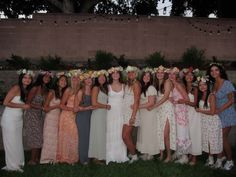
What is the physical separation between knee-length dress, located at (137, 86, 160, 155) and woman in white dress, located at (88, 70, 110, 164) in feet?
2.26

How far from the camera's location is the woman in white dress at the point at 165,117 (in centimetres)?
741

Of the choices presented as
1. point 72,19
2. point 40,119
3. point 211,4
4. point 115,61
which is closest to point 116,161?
point 40,119

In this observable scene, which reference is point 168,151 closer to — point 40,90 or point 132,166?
point 132,166

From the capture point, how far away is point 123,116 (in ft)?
24.6

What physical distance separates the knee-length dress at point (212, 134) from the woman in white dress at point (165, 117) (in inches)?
21.4

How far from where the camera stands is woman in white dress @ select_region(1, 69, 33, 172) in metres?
6.93

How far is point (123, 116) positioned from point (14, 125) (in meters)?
1.92

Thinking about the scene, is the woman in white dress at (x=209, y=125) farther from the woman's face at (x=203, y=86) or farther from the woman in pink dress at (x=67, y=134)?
the woman in pink dress at (x=67, y=134)

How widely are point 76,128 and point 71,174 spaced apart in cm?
100

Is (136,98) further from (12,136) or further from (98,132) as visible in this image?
(12,136)

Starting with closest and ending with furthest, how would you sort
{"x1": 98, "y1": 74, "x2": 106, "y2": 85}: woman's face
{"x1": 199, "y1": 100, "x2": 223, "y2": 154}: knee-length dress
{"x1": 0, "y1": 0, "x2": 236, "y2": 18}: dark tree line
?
{"x1": 199, "y1": 100, "x2": 223, "y2": 154}: knee-length dress → {"x1": 98, "y1": 74, "x2": 106, "y2": 85}: woman's face → {"x1": 0, "y1": 0, "x2": 236, "y2": 18}: dark tree line

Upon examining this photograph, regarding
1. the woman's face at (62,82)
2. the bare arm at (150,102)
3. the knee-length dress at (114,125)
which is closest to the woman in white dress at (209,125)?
the bare arm at (150,102)

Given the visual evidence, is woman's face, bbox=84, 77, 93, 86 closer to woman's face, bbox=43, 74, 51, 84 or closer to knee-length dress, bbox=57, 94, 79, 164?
knee-length dress, bbox=57, 94, 79, 164

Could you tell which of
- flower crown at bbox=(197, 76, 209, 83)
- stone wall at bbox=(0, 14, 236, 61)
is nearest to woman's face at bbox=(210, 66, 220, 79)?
flower crown at bbox=(197, 76, 209, 83)
